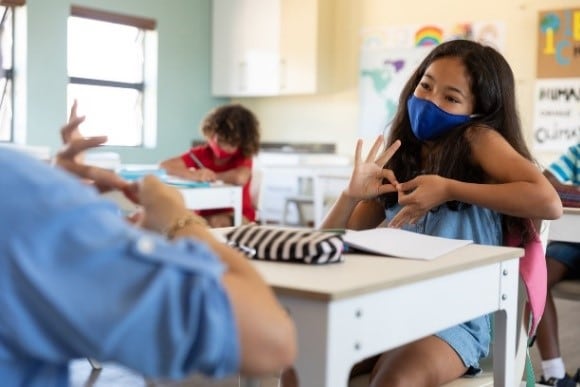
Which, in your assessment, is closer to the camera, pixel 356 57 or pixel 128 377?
pixel 128 377

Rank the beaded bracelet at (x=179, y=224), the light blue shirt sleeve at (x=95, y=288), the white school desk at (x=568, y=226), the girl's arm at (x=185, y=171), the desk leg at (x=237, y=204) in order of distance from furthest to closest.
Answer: the girl's arm at (x=185, y=171) → the desk leg at (x=237, y=204) → the white school desk at (x=568, y=226) → the beaded bracelet at (x=179, y=224) → the light blue shirt sleeve at (x=95, y=288)

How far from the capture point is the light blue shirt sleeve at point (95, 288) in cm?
61

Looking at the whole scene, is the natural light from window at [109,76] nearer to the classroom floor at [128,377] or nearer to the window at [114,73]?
the window at [114,73]

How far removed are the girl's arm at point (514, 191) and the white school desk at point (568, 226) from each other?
0.81 m

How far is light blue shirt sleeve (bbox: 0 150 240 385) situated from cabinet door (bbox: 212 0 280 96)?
21.0ft

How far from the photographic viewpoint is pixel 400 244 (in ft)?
4.61

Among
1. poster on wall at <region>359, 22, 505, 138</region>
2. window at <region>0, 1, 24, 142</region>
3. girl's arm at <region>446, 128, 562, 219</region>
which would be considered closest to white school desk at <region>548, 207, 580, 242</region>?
girl's arm at <region>446, 128, 562, 219</region>

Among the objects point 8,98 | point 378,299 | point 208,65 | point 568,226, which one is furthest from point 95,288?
point 208,65

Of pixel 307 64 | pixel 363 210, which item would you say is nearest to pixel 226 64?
pixel 307 64

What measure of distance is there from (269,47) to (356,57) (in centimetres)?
84

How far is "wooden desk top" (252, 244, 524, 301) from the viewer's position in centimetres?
100

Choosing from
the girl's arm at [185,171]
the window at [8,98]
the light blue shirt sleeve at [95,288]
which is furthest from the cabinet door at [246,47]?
the light blue shirt sleeve at [95,288]

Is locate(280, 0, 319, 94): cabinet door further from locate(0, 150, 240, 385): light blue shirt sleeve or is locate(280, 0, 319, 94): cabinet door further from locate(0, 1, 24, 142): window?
locate(0, 150, 240, 385): light blue shirt sleeve

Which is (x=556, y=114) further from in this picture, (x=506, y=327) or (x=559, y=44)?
(x=506, y=327)
